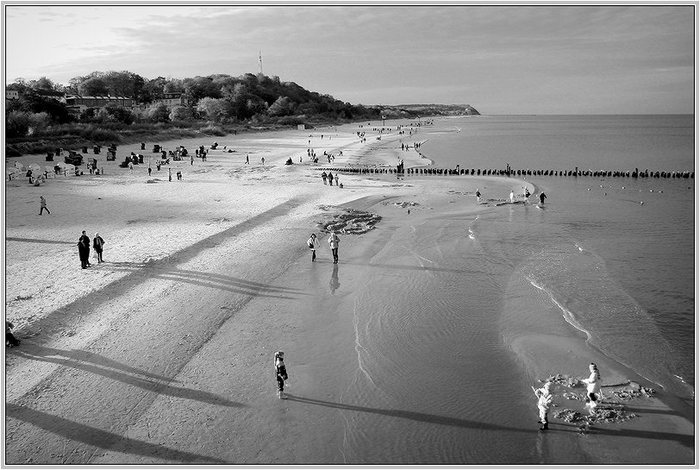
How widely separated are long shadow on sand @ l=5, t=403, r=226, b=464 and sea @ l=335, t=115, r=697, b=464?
2.84 metres

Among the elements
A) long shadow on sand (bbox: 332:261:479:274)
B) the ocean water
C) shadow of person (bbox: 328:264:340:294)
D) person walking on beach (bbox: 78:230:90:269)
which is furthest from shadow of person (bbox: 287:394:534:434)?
person walking on beach (bbox: 78:230:90:269)

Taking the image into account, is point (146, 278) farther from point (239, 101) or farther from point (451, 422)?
point (239, 101)

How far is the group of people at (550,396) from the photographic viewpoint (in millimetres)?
9008

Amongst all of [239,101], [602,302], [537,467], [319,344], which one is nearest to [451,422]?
[537,467]

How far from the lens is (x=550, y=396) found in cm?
905

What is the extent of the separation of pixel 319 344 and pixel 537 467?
5855mm

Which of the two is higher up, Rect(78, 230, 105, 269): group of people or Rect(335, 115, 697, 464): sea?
Rect(78, 230, 105, 269): group of people

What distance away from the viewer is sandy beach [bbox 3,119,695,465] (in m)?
8.52

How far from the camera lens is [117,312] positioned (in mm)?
13227

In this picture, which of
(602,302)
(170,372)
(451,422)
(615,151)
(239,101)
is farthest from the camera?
(239,101)

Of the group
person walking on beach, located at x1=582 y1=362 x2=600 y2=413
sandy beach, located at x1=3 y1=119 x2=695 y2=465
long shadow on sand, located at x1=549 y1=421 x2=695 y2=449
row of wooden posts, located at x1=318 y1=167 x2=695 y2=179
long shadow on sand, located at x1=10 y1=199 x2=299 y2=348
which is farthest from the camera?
row of wooden posts, located at x1=318 y1=167 x2=695 y2=179

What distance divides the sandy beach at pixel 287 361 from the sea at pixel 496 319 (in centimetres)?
6

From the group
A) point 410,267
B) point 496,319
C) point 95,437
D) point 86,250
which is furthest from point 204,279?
point 496,319

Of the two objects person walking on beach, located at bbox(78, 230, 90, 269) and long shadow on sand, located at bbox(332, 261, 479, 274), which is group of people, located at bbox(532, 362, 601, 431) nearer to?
long shadow on sand, located at bbox(332, 261, 479, 274)
